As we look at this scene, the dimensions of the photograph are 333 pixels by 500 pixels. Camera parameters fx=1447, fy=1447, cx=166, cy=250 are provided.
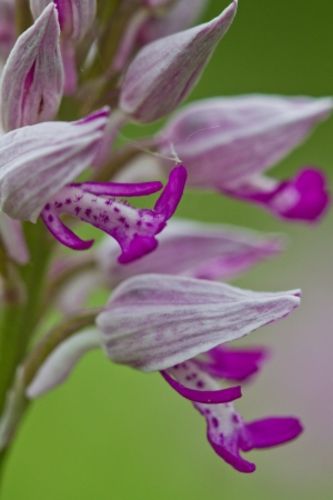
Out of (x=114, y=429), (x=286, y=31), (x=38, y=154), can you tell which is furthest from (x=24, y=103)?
(x=286, y=31)

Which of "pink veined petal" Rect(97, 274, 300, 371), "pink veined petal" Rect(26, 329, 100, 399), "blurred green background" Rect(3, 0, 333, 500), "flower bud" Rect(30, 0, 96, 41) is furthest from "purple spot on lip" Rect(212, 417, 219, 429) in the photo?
"blurred green background" Rect(3, 0, 333, 500)

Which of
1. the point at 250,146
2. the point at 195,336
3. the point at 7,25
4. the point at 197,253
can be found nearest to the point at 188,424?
the point at 197,253

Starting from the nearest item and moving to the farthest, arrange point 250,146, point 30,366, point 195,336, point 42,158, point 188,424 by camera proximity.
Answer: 1. point 42,158
2. point 195,336
3. point 30,366
4. point 250,146
5. point 188,424

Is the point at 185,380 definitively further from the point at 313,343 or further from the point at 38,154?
the point at 313,343

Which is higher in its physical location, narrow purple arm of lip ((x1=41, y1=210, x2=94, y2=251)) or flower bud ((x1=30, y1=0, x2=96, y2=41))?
flower bud ((x1=30, y1=0, x2=96, y2=41))

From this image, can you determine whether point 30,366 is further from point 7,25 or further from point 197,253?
point 7,25

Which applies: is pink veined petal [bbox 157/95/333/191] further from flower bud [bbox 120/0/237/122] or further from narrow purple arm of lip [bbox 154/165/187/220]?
narrow purple arm of lip [bbox 154/165/187/220]
